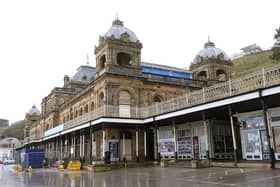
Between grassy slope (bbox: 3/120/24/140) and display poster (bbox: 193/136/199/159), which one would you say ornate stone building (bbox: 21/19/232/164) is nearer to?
display poster (bbox: 193/136/199/159)

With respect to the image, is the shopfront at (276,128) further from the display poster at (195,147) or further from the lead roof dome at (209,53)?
the lead roof dome at (209,53)

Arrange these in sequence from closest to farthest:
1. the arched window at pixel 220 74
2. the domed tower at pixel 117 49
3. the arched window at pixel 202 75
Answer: the domed tower at pixel 117 49
the arched window at pixel 220 74
the arched window at pixel 202 75

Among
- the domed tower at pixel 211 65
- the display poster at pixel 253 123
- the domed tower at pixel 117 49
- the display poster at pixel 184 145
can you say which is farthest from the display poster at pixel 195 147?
the domed tower at pixel 211 65

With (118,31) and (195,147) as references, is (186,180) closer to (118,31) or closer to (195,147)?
(195,147)

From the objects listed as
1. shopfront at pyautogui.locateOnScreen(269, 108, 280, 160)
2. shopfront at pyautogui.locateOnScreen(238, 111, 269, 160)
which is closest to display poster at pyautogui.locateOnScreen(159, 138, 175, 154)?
shopfront at pyautogui.locateOnScreen(238, 111, 269, 160)

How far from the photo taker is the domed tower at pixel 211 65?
33.4 meters

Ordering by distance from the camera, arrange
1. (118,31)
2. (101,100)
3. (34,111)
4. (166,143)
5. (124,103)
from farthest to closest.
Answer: (34,111) → (118,31) → (101,100) → (124,103) → (166,143)

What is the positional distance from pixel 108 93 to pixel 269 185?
17927 mm

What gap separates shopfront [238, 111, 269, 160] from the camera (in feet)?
52.9

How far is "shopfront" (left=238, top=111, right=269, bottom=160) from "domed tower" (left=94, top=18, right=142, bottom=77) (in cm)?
1221

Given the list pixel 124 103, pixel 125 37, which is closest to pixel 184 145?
pixel 124 103

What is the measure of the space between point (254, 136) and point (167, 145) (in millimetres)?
8360

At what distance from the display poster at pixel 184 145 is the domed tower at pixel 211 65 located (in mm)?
11782

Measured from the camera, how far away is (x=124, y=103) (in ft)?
84.3
